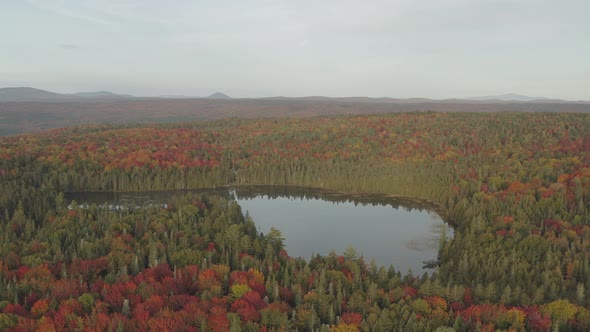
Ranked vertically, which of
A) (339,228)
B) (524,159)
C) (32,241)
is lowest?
(339,228)

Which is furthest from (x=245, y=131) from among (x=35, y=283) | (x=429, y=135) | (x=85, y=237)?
(x=35, y=283)

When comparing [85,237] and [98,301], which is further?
[85,237]

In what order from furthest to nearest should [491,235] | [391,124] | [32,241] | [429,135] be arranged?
1. [391,124]
2. [429,135]
3. [491,235]
4. [32,241]

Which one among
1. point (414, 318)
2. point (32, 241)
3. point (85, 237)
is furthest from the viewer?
point (85, 237)

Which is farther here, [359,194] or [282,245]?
[359,194]

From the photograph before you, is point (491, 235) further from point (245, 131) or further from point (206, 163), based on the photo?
point (245, 131)

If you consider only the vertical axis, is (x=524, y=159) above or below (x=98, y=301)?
above

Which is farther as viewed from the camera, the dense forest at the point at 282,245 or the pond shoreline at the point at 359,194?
the pond shoreline at the point at 359,194

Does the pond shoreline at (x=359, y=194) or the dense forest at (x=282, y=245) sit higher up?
the dense forest at (x=282, y=245)
